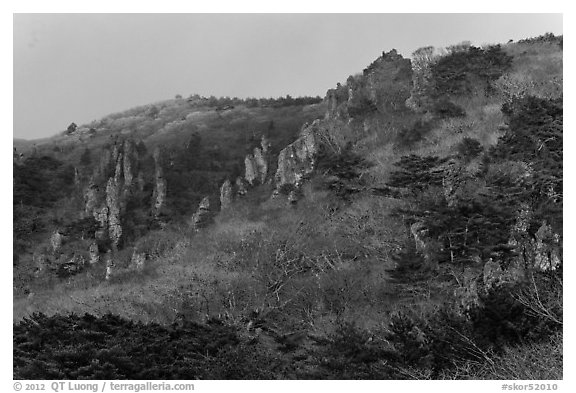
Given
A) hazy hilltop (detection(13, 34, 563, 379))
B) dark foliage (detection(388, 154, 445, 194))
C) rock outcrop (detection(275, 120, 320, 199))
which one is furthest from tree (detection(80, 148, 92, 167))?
dark foliage (detection(388, 154, 445, 194))

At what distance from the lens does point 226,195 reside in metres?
38.8

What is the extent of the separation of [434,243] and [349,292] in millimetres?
3984

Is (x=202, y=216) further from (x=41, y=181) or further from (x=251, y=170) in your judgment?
(x=41, y=181)

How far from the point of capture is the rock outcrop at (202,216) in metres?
35.5

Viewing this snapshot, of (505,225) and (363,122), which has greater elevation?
(363,122)

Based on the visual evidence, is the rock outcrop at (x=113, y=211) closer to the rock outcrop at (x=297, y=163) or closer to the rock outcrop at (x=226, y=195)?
the rock outcrop at (x=226, y=195)

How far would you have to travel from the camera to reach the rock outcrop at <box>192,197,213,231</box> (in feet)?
117

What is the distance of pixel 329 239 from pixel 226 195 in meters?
13.7

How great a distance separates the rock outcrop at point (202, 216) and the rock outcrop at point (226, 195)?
3.38 feet

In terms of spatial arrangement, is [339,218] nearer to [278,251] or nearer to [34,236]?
[278,251]

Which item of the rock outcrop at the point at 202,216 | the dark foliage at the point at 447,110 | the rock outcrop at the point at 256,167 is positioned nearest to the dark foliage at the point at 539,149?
the dark foliage at the point at 447,110

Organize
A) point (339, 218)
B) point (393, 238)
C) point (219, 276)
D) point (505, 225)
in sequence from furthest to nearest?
point (339, 218)
point (219, 276)
point (393, 238)
point (505, 225)

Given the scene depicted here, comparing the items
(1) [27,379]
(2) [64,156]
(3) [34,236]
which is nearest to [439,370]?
(1) [27,379]

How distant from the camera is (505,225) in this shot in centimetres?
2058
